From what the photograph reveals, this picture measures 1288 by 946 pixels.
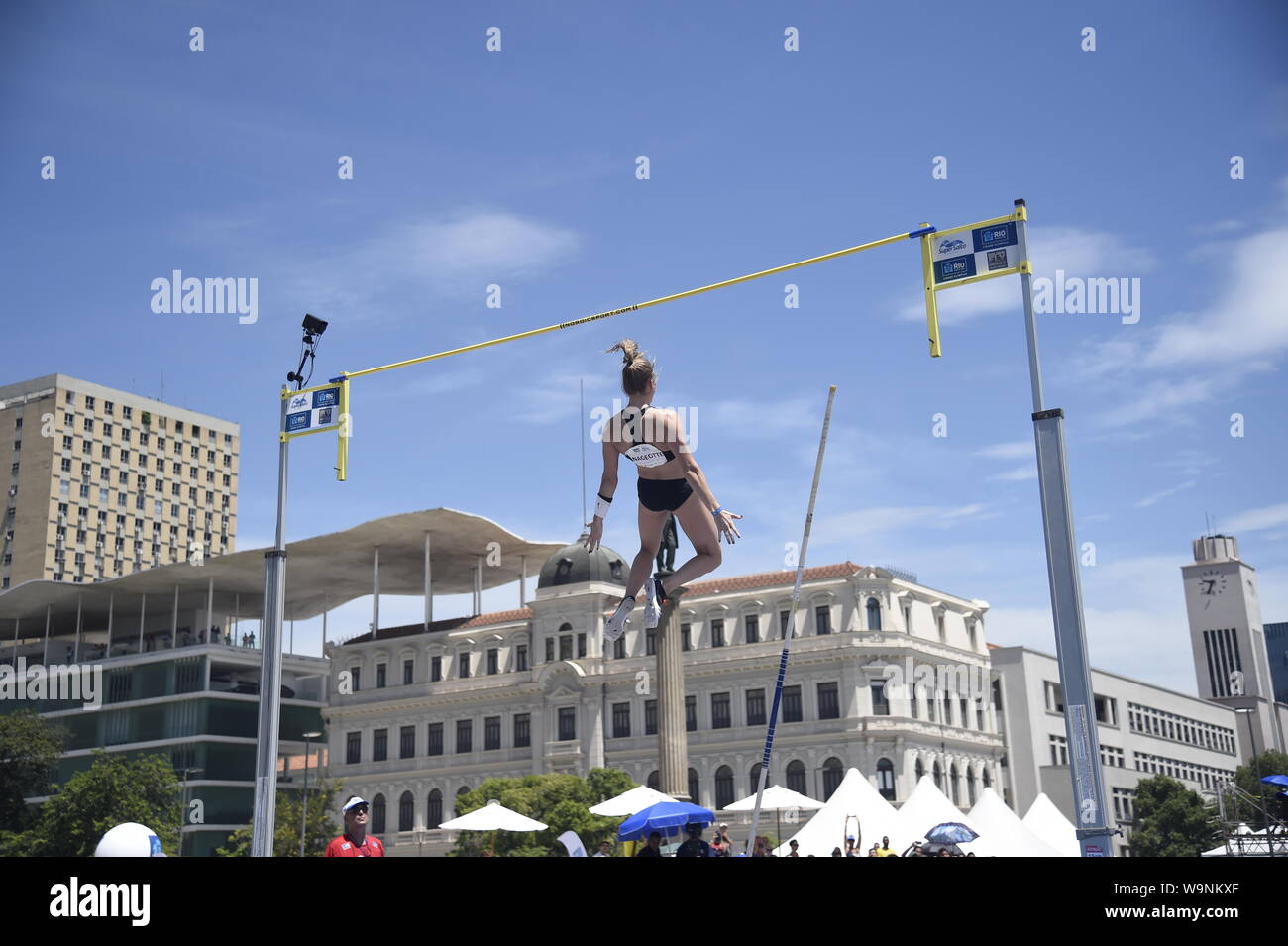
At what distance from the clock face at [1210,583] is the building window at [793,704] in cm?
9929

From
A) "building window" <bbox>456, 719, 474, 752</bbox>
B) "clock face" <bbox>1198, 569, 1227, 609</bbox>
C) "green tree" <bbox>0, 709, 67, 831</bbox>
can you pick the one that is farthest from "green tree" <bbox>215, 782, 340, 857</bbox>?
"clock face" <bbox>1198, 569, 1227, 609</bbox>

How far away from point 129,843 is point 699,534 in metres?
7.13

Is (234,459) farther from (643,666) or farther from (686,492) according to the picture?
(686,492)

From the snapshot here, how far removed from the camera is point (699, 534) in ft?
48.2

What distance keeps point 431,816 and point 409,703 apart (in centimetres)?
647

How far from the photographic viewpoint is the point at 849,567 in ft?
209

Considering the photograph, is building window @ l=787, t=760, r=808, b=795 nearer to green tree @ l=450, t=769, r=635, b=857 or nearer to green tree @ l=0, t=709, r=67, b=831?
green tree @ l=450, t=769, r=635, b=857

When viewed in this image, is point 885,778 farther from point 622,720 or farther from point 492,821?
point 492,821

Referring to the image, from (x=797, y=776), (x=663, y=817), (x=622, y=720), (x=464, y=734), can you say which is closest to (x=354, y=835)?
(x=663, y=817)
